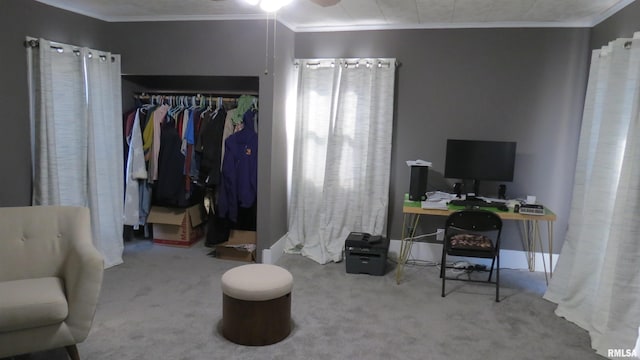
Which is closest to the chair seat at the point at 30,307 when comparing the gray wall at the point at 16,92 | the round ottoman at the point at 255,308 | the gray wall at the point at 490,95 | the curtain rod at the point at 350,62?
the round ottoman at the point at 255,308

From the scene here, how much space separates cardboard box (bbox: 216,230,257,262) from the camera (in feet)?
13.7

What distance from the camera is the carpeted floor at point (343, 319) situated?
2.62 metres

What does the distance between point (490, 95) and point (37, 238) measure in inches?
147

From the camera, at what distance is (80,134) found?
369 cm

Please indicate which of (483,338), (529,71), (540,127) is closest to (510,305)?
(483,338)

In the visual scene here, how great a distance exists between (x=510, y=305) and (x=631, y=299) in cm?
91

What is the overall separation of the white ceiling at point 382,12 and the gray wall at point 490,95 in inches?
4.3

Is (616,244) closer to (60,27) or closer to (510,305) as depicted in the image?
(510,305)

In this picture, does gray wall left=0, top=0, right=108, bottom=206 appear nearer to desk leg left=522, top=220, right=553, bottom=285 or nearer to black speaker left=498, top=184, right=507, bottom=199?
black speaker left=498, top=184, right=507, bottom=199

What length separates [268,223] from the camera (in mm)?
4039

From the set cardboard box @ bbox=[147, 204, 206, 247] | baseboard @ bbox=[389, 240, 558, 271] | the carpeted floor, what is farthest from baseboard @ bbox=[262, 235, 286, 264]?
baseboard @ bbox=[389, 240, 558, 271]

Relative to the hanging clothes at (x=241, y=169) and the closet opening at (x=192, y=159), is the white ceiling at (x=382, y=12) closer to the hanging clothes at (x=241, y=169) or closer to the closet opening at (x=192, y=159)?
the closet opening at (x=192, y=159)

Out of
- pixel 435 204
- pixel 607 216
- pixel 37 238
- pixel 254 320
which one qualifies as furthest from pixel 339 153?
pixel 37 238

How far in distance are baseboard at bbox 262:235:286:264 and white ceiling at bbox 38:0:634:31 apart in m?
2.07
